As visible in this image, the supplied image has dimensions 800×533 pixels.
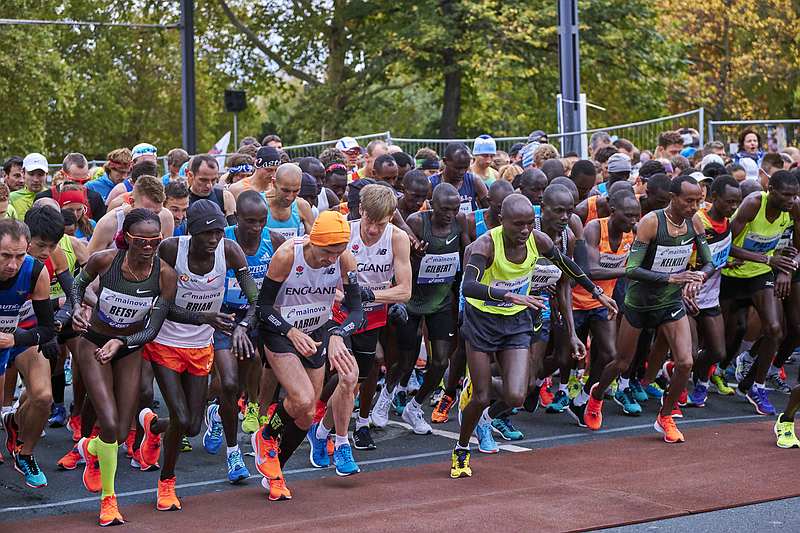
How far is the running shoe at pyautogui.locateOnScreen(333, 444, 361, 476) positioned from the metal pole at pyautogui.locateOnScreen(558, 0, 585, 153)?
9.57m

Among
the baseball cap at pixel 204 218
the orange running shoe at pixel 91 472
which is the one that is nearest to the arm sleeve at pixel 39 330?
the orange running shoe at pixel 91 472

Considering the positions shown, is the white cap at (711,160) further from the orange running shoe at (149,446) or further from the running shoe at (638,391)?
the orange running shoe at (149,446)

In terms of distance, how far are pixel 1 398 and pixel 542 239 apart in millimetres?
3769

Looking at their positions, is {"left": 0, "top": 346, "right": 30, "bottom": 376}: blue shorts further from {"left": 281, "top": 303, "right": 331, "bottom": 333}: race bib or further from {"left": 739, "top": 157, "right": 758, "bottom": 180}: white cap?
{"left": 739, "top": 157, "right": 758, "bottom": 180}: white cap

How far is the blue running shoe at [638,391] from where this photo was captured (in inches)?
472

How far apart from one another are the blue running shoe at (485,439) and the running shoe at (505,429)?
0.52 metres

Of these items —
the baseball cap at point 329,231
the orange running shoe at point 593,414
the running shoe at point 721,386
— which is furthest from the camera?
the running shoe at point 721,386

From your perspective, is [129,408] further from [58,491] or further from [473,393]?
[473,393]

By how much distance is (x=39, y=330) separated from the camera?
7977mm

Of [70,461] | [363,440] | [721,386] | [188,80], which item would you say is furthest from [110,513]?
[188,80]

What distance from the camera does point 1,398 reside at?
28.1 feet

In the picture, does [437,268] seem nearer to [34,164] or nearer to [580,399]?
[580,399]

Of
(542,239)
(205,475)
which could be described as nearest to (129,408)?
(205,475)

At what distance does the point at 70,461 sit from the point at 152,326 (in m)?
1.93
